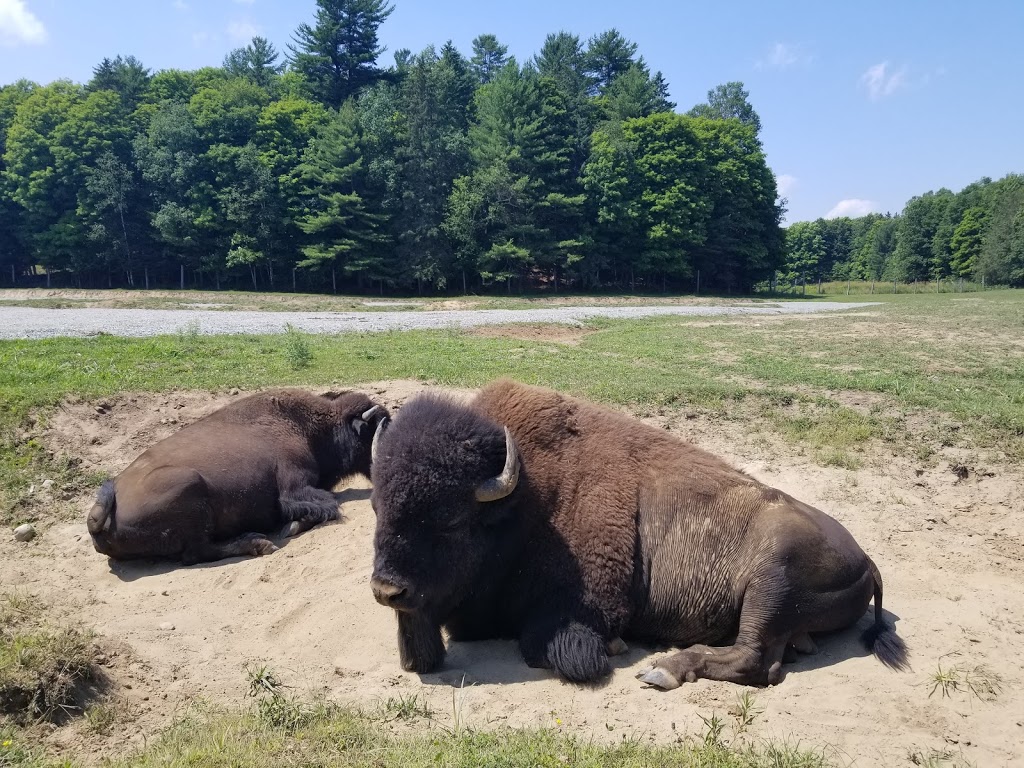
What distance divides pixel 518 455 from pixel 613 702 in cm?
175

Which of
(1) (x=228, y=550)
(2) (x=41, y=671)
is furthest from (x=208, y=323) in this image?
(2) (x=41, y=671)

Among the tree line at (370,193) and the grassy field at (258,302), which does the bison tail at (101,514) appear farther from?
the tree line at (370,193)

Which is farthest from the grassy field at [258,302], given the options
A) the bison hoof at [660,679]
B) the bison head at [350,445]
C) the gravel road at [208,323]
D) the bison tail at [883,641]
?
the bison tail at [883,641]

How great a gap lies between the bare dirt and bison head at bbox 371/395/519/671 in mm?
557

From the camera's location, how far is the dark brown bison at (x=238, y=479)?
6840 millimetres

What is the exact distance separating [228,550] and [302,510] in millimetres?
881

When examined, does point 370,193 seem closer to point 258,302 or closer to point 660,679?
point 258,302

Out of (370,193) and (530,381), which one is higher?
(370,193)

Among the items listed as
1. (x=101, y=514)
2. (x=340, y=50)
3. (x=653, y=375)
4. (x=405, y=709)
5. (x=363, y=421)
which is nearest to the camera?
(x=405, y=709)

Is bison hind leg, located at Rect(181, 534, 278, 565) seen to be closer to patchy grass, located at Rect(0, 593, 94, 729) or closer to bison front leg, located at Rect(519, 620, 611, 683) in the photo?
patchy grass, located at Rect(0, 593, 94, 729)

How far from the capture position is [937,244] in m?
94.8

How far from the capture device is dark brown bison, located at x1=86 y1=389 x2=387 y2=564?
6.84m

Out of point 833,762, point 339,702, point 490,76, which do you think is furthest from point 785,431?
point 490,76

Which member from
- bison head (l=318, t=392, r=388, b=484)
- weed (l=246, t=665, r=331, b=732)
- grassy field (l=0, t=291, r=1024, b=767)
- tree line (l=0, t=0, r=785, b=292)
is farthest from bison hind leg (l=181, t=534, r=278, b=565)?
tree line (l=0, t=0, r=785, b=292)
